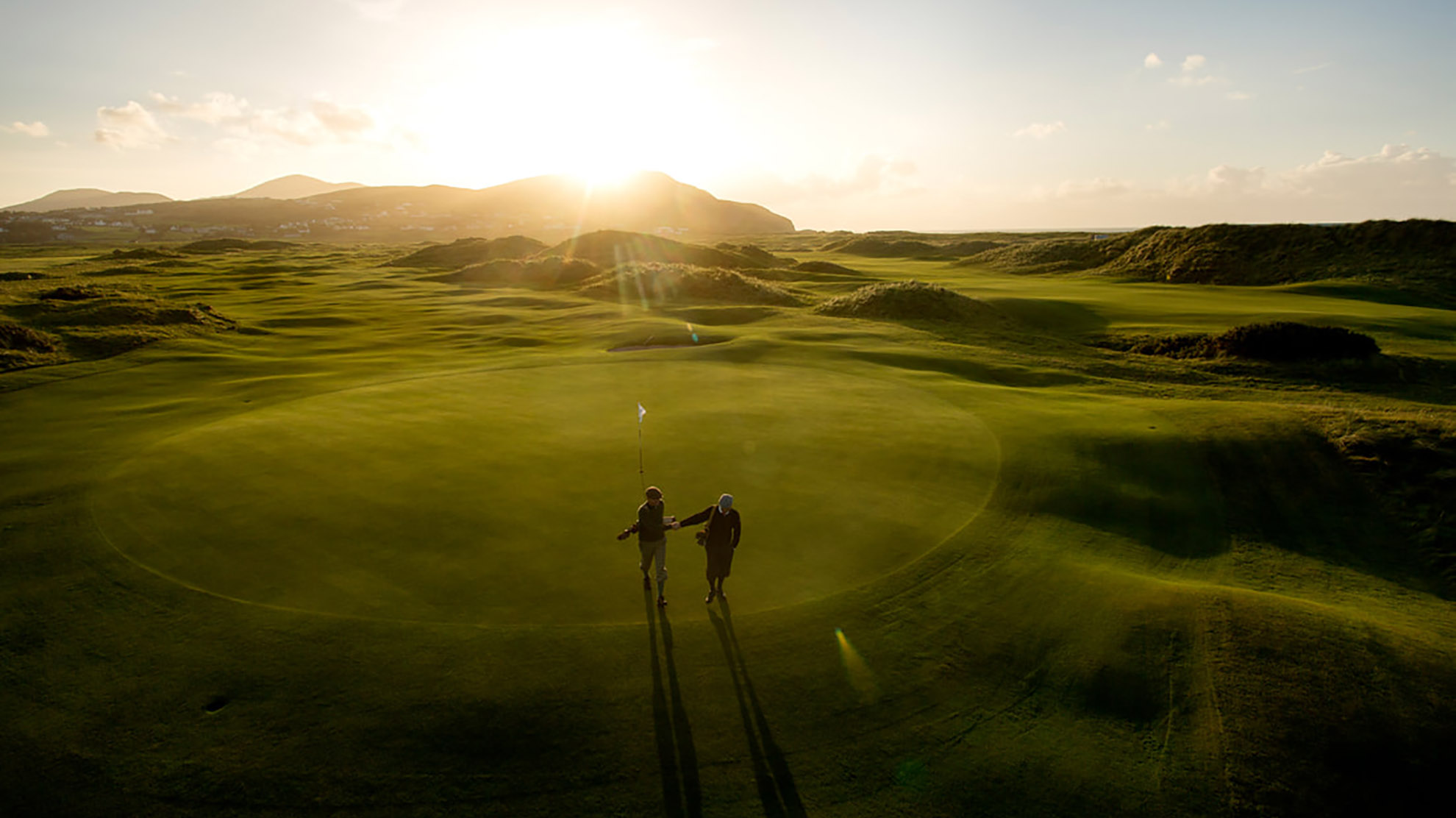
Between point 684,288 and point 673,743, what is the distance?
55.3 meters

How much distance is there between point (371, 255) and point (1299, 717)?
14301 centimetres

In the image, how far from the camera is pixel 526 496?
14633mm

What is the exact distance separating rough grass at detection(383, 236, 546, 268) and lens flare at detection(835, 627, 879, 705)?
98.5 m

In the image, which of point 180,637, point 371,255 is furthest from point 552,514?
point 371,255

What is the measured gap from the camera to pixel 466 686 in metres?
8.79

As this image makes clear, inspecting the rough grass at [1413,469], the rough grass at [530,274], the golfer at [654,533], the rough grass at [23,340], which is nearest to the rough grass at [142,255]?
the rough grass at [530,274]

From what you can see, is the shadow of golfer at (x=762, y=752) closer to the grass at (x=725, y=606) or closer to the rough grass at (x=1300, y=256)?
the grass at (x=725, y=606)

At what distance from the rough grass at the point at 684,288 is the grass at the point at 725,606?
A: 33.3 meters

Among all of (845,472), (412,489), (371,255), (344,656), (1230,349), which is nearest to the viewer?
(344,656)

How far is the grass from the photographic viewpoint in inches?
308

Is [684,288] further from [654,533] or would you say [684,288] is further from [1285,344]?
[654,533]

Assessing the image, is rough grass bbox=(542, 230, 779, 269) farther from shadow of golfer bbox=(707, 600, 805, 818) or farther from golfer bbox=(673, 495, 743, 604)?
shadow of golfer bbox=(707, 600, 805, 818)

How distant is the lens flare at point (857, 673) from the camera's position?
902cm

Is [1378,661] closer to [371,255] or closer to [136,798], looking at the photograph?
[136,798]
